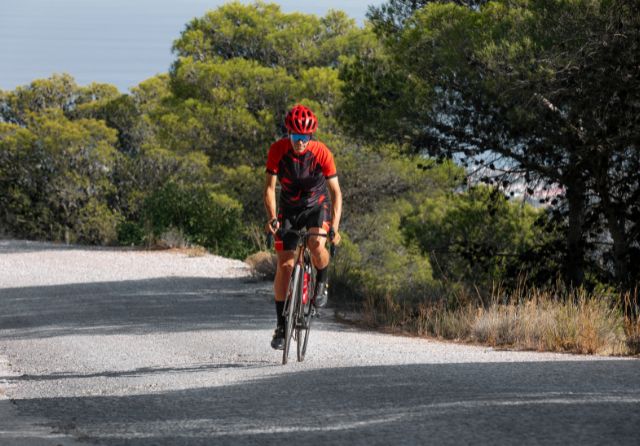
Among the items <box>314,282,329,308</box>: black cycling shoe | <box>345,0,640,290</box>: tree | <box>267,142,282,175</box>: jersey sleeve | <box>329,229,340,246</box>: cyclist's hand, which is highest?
<box>345,0,640,290</box>: tree

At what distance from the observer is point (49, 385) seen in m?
9.55

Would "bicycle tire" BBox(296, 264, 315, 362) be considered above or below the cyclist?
below

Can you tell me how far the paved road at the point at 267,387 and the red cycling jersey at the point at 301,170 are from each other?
147 cm

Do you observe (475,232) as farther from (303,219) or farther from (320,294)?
(303,219)

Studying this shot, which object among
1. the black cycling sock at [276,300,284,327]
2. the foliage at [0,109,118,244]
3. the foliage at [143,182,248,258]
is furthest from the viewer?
the foliage at [0,109,118,244]

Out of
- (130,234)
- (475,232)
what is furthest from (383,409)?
(130,234)

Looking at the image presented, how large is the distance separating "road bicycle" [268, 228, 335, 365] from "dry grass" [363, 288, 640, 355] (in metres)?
2.77

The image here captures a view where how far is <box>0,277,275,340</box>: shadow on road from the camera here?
1417cm

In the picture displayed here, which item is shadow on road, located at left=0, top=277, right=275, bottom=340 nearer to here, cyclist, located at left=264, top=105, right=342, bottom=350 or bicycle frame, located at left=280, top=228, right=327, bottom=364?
bicycle frame, located at left=280, top=228, right=327, bottom=364

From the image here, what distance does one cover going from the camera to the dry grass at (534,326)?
11.8 meters

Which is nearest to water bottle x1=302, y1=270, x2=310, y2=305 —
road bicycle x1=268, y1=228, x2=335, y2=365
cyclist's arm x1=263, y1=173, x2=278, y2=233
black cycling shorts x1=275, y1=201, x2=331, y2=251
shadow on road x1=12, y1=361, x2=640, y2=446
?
road bicycle x1=268, y1=228, x2=335, y2=365

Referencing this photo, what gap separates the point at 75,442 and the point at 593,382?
3914 millimetres

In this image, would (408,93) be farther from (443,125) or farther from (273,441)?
(273,441)

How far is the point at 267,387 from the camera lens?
8.69 m
